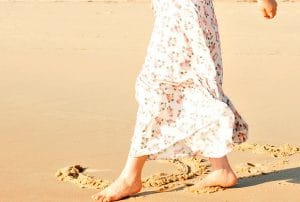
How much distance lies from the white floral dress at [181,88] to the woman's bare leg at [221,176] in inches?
4.8

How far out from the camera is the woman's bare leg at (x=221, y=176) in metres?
3.75

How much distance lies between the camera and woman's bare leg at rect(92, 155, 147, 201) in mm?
3652

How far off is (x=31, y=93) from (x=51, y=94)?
190 mm

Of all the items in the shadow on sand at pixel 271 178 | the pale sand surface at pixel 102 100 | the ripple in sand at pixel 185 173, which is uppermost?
the pale sand surface at pixel 102 100

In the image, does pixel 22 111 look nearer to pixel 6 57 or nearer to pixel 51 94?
pixel 51 94

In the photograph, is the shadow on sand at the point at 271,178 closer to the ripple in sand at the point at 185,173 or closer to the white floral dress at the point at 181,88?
the ripple in sand at the point at 185,173

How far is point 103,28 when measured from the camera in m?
12.3

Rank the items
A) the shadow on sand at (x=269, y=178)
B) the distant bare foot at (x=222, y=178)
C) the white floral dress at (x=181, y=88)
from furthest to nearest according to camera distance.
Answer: the shadow on sand at (x=269, y=178)
the distant bare foot at (x=222, y=178)
the white floral dress at (x=181, y=88)

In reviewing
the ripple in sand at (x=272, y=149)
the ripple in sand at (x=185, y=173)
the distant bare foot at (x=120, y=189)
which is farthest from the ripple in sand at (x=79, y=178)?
the ripple in sand at (x=272, y=149)

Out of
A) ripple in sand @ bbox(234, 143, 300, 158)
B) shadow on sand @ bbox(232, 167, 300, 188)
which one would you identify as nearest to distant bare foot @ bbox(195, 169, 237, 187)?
shadow on sand @ bbox(232, 167, 300, 188)

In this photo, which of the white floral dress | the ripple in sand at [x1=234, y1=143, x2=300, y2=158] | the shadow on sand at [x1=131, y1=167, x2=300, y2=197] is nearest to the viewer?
the white floral dress

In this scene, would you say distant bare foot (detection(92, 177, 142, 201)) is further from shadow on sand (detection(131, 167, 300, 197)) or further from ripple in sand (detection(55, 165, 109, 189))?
ripple in sand (detection(55, 165, 109, 189))

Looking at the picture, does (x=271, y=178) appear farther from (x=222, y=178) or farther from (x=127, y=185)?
(x=127, y=185)

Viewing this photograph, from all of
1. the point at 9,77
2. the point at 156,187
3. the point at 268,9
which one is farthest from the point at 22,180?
the point at 9,77
